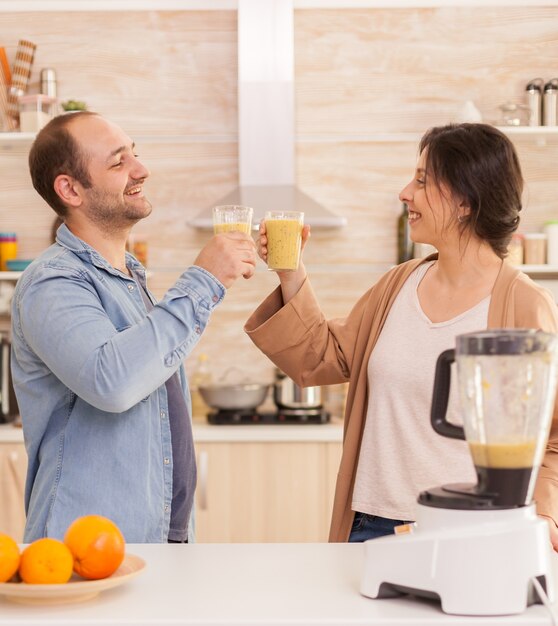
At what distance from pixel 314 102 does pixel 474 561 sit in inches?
128

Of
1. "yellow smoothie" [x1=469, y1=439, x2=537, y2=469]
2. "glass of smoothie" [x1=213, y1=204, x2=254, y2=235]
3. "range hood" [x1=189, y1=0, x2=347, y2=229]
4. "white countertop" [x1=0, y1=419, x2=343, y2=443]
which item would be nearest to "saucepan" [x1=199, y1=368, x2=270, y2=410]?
"white countertop" [x1=0, y1=419, x2=343, y2=443]

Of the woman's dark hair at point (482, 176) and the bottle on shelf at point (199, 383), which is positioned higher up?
the woman's dark hair at point (482, 176)

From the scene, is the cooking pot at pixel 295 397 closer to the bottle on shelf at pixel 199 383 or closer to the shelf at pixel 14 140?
the bottle on shelf at pixel 199 383

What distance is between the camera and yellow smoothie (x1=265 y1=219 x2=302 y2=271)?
1966 millimetres

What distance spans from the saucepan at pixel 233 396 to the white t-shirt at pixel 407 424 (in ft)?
5.81

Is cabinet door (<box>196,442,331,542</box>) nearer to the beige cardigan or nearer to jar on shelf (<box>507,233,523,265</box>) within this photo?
jar on shelf (<box>507,233,523,265</box>)

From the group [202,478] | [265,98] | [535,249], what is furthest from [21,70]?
[535,249]

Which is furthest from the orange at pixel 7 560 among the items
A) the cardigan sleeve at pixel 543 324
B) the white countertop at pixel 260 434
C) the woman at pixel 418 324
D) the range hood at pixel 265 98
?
the range hood at pixel 265 98

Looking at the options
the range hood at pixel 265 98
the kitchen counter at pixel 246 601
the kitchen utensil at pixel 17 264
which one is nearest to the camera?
the kitchen counter at pixel 246 601

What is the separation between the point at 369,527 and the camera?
1.92 meters

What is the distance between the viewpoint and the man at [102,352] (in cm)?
168

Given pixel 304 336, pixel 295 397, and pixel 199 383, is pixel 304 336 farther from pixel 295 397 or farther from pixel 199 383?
pixel 199 383

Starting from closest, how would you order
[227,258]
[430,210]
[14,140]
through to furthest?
[227,258] → [430,210] → [14,140]

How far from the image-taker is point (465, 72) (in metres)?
4.15
